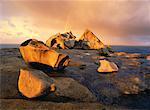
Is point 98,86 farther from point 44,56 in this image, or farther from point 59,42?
point 59,42

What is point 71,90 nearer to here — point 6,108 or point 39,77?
point 39,77

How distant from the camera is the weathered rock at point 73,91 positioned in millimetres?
24578

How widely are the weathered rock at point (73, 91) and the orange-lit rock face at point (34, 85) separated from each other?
2324mm

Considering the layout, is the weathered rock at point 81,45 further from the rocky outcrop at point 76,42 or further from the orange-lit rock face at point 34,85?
the orange-lit rock face at point 34,85

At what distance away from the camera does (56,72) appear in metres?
32.2

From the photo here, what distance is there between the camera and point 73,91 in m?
25.8

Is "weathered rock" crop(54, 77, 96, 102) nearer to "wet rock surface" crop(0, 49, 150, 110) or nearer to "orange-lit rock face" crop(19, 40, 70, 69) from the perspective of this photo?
"wet rock surface" crop(0, 49, 150, 110)

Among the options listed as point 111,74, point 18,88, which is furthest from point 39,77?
point 111,74

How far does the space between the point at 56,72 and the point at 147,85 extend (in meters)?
13.0

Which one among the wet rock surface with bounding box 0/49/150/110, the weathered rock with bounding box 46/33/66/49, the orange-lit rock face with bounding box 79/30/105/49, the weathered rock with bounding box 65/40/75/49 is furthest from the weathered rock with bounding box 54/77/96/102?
the orange-lit rock face with bounding box 79/30/105/49

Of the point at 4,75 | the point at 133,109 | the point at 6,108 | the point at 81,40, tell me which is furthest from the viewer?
the point at 81,40

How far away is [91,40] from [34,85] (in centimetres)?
5104

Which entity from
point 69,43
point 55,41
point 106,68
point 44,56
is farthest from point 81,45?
point 44,56

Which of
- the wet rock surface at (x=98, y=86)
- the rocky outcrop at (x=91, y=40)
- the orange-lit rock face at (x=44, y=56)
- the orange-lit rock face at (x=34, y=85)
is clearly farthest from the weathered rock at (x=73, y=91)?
the rocky outcrop at (x=91, y=40)
